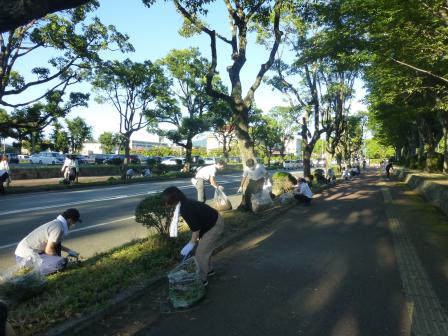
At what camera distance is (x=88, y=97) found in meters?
19.9

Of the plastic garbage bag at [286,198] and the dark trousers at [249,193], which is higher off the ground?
the dark trousers at [249,193]

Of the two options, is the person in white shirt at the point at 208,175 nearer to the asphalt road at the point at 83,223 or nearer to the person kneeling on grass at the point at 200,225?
the asphalt road at the point at 83,223

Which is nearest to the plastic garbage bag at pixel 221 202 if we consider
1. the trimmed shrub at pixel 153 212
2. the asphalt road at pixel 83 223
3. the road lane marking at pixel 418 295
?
the asphalt road at pixel 83 223

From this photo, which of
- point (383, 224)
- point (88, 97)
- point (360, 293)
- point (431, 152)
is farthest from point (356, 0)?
point (431, 152)

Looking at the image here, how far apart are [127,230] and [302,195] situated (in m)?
7.11

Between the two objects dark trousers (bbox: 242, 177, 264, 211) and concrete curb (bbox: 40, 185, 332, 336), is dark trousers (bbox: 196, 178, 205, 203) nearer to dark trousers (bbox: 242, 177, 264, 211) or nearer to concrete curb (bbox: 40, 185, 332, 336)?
dark trousers (bbox: 242, 177, 264, 211)

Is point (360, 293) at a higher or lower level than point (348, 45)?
lower

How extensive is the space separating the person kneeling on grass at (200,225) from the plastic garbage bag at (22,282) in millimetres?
1720

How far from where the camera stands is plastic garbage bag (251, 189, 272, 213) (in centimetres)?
1125

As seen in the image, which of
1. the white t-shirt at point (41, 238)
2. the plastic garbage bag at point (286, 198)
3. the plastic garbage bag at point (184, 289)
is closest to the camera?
the plastic garbage bag at point (184, 289)

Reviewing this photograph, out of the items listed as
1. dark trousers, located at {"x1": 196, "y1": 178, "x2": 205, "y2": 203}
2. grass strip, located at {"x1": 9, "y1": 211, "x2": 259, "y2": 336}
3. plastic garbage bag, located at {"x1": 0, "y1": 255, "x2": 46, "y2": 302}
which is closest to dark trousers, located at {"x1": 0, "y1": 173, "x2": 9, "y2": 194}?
dark trousers, located at {"x1": 196, "y1": 178, "x2": 205, "y2": 203}

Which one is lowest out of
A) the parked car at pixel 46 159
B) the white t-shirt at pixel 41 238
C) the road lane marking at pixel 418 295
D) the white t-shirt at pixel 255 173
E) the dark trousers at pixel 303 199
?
the road lane marking at pixel 418 295

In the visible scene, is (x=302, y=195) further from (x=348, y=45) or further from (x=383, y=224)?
(x=348, y=45)

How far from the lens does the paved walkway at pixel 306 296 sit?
3.98m
